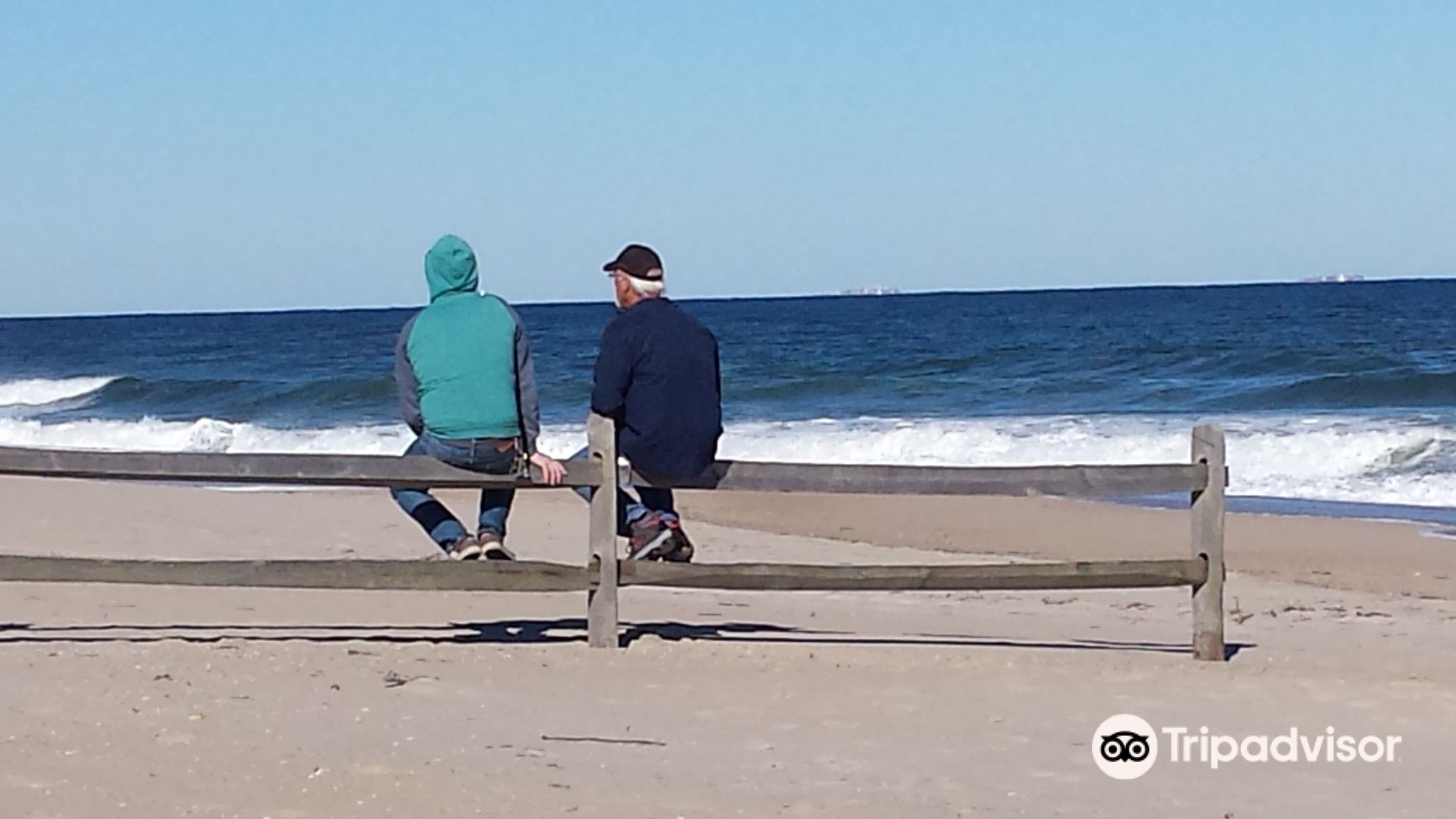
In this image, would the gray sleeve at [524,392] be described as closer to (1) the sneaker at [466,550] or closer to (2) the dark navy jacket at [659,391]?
(2) the dark navy jacket at [659,391]

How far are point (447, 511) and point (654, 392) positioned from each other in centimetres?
102

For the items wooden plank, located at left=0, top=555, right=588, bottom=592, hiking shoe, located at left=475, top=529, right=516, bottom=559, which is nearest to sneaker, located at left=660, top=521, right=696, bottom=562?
wooden plank, located at left=0, top=555, right=588, bottom=592

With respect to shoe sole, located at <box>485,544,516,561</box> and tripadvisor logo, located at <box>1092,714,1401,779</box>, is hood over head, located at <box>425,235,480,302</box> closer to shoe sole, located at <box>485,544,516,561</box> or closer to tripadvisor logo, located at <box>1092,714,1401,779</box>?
shoe sole, located at <box>485,544,516,561</box>

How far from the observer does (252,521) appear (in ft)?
44.6

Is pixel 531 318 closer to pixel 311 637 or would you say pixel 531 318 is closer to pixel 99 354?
pixel 99 354

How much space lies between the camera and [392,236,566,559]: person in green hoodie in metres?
7.11

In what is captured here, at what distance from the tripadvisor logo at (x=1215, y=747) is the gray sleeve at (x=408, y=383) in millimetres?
2961

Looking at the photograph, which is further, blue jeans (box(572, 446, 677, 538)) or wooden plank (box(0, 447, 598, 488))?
blue jeans (box(572, 446, 677, 538))

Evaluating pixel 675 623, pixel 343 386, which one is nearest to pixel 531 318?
pixel 343 386

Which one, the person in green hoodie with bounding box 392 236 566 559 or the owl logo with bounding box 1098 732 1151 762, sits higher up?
the person in green hoodie with bounding box 392 236 566 559

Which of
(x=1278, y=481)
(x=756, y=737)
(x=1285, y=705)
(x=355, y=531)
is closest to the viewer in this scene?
(x=756, y=737)

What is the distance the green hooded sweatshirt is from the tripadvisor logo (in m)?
2.68

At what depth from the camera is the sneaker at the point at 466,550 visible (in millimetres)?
7230

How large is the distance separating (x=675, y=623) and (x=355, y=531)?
17.3 ft
